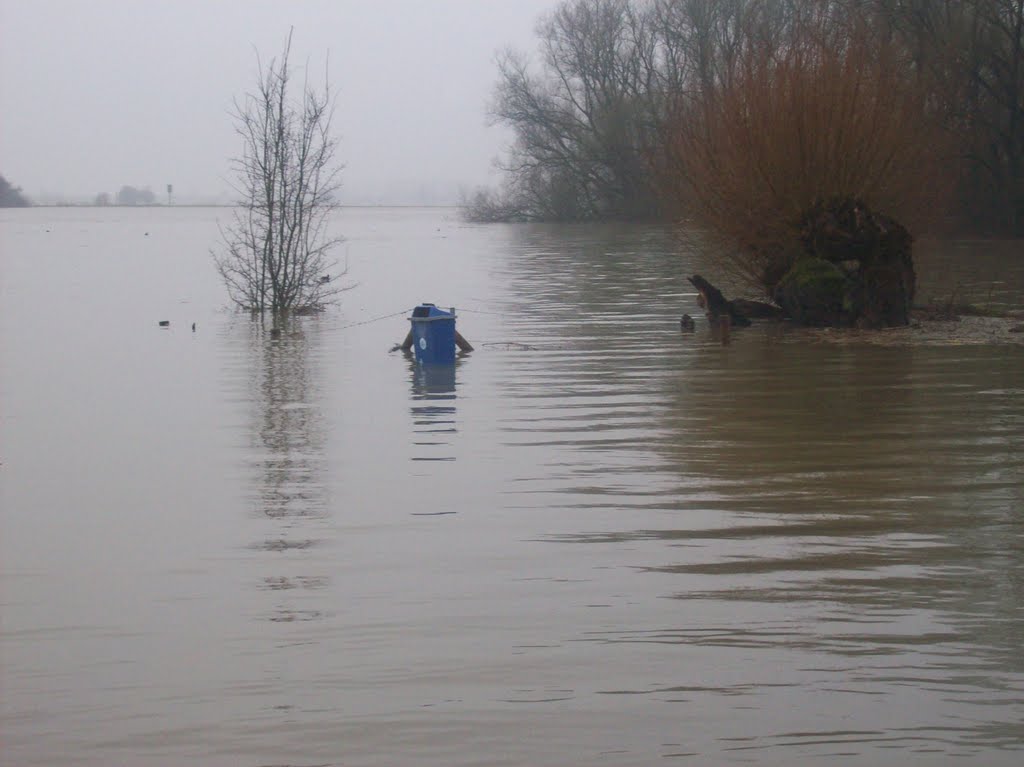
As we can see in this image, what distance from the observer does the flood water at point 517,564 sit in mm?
5238

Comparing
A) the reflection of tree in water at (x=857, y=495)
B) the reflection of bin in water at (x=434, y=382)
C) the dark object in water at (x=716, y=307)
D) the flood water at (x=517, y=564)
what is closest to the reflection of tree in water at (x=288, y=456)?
the flood water at (x=517, y=564)

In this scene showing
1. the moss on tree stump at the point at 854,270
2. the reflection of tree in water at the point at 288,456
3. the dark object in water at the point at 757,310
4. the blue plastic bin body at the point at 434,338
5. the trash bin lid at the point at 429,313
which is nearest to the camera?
the reflection of tree in water at the point at 288,456

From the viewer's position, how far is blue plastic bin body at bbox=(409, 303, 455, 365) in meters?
16.2

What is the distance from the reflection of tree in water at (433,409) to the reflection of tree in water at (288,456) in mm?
829

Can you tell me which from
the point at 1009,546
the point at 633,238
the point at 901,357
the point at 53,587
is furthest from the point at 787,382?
the point at 633,238

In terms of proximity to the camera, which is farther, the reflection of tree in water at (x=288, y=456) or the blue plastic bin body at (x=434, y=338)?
the blue plastic bin body at (x=434, y=338)

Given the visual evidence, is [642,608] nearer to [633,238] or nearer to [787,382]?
[787,382]

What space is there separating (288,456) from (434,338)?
574 centimetres

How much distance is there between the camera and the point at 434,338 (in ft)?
53.5

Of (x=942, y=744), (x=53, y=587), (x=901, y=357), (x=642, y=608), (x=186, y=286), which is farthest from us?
(x=186, y=286)

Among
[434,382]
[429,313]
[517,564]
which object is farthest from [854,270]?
[517,564]

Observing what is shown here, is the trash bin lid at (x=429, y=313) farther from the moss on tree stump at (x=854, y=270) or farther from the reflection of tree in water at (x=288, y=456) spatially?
the moss on tree stump at (x=854, y=270)

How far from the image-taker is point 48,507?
9.14 meters

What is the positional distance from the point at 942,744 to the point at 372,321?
19.0 meters
